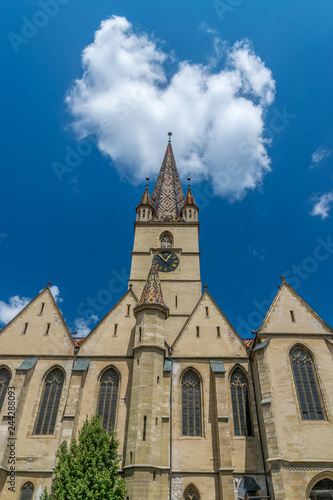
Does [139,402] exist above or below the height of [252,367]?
below

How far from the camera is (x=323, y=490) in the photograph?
1596 centimetres

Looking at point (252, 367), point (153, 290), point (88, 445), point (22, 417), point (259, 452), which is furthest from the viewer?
point (153, 290)

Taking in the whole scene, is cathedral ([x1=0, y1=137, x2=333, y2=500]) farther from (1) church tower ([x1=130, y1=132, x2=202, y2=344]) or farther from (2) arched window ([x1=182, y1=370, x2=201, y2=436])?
(1) church tower ([x1=130, y1=132, x2=202, y2=344])

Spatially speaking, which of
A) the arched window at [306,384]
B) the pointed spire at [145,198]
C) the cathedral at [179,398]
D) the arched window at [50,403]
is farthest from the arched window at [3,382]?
the pointed spire at [145,198]

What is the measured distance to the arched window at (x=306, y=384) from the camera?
59.2 feet

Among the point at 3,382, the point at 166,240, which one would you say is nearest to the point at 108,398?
the point at 3,382

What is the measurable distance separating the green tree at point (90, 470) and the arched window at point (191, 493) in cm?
Result: 347

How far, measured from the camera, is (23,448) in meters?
18.5

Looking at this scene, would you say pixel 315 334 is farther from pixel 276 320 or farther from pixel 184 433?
pixel 184 433

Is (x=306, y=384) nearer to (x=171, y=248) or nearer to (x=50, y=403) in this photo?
(x=50, y=403)

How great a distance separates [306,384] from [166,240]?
1992 cm

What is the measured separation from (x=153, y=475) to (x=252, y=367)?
316 inches

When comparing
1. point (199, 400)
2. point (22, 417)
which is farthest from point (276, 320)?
point (22, 417)

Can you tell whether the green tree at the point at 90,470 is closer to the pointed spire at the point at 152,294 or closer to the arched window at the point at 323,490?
Result: the pointed spire at the point at 152,294
